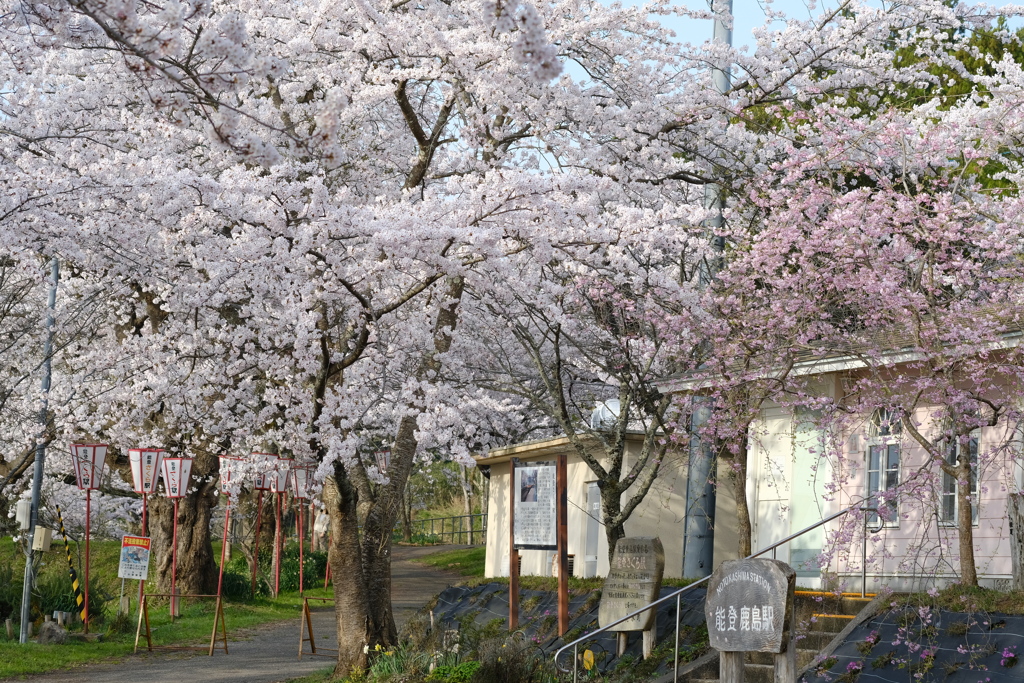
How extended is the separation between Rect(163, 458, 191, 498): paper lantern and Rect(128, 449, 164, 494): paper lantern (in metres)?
0.30

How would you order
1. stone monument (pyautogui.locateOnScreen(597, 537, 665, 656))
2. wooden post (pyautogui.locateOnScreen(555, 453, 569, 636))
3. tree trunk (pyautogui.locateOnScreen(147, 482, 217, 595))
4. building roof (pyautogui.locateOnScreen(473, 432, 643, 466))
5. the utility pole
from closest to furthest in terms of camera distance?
stone monument (pyautogui.locateOnScreen(597, 537, 665, 656)) → the utility pole → wooden post (pyautogui.locateOnScreen(555, 453, 569, 636)) → building roof (pyautogui.locateOnScreen(473, 432, 643, 466)) → tree trunk (pyautogui.locateOnScreen(147, 482, 217, 595))

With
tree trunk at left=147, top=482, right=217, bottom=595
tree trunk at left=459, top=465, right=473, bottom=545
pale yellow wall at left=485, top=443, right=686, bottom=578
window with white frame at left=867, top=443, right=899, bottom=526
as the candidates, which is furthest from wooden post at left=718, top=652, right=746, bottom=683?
tree trunk at left=459, top=465, right=473, bottom=545

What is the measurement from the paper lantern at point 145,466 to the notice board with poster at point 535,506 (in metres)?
7.44

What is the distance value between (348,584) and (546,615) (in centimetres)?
317

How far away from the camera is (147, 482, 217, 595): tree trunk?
23578 millimetres

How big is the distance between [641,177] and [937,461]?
6165 millimetres

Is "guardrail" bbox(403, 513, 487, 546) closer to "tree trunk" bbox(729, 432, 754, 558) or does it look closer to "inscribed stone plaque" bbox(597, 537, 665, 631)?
"tree trunk" bbox(729, 432, 754, 558)

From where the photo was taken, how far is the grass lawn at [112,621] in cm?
1636

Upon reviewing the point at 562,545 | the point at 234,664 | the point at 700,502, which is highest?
the point at 700,502

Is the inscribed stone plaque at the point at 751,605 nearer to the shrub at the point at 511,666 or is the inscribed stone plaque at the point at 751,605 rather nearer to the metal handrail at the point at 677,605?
the metal handrail at the point at 677,605

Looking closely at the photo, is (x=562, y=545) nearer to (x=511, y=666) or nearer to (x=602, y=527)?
(x=511, y=666)

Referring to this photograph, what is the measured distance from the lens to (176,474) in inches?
768

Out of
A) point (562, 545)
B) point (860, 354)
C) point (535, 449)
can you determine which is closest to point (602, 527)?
point (535, 449)

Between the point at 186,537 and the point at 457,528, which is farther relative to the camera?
the point at 457,528
